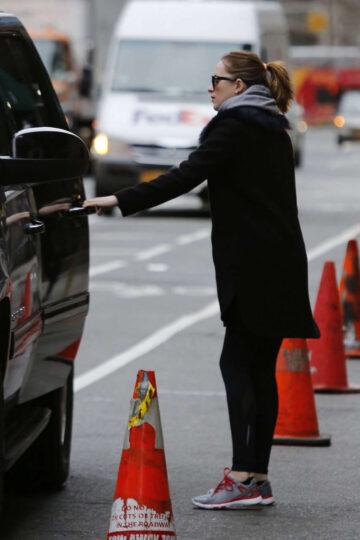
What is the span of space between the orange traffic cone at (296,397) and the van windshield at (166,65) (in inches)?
611

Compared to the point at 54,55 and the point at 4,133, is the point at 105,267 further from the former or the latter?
the point at 54,55

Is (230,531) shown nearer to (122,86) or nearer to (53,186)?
(53,186)

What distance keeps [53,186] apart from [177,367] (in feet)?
13.2

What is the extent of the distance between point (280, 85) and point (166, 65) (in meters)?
17.4

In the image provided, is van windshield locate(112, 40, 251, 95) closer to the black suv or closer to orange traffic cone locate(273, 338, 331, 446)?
orange traffic cone locate(273, 338, 331, 446)

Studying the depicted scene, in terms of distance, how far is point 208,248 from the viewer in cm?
1830

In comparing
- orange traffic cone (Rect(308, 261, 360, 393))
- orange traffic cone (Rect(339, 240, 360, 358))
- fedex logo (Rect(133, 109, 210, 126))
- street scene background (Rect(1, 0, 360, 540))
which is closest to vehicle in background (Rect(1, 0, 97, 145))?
fedex logo (Rect(133, 109, 210, 126))

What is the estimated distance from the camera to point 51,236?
603 centimetres

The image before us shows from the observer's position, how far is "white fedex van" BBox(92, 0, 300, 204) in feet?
73.7

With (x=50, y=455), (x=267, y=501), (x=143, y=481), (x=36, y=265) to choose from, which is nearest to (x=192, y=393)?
(x=50, y=455)

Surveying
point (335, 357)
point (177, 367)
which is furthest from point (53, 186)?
point (177, 367)

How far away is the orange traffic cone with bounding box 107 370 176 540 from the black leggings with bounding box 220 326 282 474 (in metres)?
1.04

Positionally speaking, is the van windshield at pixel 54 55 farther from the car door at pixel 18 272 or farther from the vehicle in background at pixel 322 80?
the vehicle in background at pixel 322 80

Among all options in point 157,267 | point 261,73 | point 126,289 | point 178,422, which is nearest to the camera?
point 261,73
